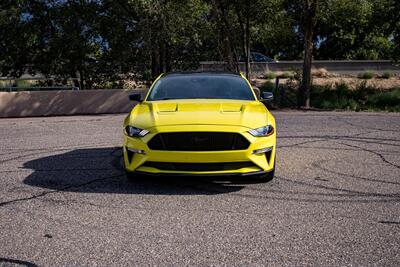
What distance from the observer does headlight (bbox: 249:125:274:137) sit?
5.99m

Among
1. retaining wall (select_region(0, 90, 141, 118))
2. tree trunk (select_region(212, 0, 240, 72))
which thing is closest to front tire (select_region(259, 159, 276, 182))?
retaining wall (select_region(0, 90, 141, 118))

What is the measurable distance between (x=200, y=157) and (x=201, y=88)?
196 cm

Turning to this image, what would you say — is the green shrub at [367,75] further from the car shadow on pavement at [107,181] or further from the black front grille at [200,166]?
the black front grille at [200,166]

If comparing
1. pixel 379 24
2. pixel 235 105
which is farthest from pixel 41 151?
pixel 379 24

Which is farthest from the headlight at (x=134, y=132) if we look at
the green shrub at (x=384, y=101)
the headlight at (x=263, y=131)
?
the green shrub at (x=384, y=101)

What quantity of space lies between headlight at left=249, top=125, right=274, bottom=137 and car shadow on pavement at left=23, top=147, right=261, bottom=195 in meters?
0.59

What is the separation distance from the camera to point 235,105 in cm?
673

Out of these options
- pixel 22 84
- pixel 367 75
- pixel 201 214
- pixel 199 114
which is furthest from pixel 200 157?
pixel 367 75

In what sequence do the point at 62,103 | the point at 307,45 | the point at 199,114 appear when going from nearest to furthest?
the point at 199,114 < the point at 62,103 < the point at 307,45

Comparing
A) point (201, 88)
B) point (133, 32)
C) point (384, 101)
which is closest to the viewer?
point (201, 88)

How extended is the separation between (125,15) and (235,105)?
48.9 feet

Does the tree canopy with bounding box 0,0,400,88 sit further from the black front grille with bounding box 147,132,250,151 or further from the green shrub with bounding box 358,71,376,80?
the black front grille with bounding box 147,132,250,151

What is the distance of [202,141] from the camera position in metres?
5.86

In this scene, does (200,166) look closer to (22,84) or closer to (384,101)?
(22,84)
